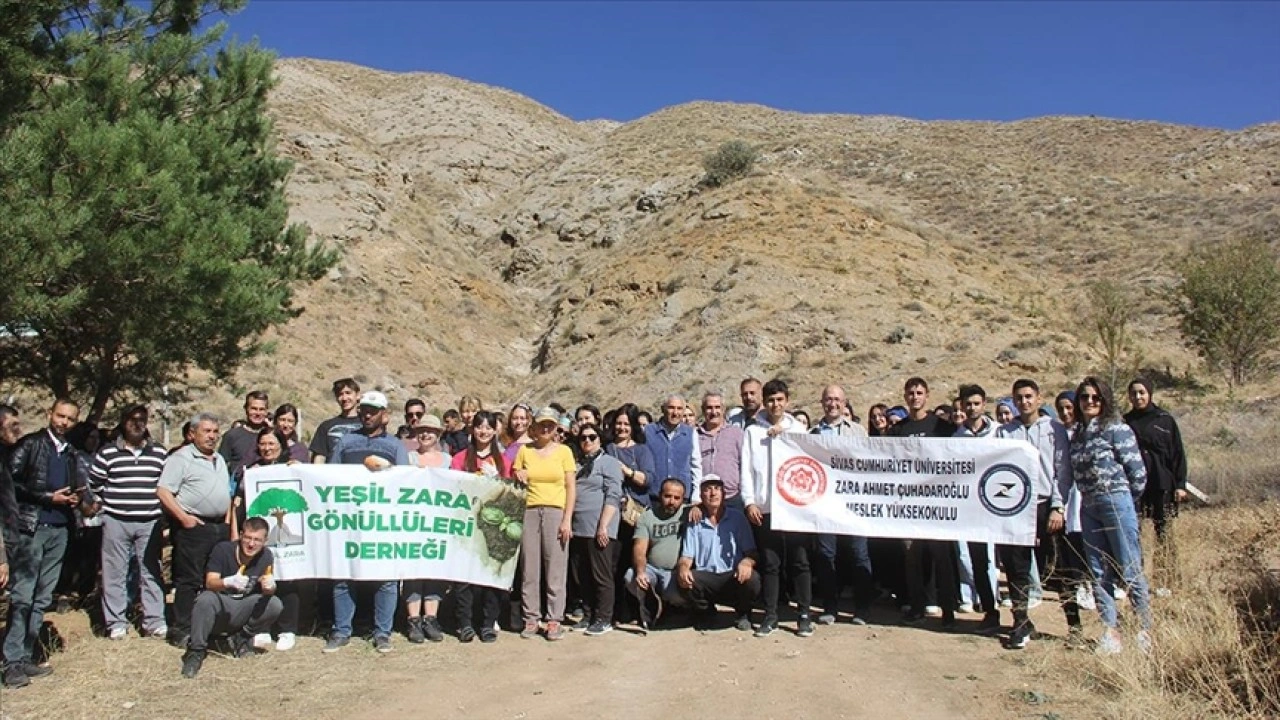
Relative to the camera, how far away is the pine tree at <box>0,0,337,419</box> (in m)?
6.73

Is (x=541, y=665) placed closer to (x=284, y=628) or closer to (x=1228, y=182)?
(x=284, y=628)

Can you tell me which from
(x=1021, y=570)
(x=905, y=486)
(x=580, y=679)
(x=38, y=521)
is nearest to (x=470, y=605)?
(x=580, y=679)

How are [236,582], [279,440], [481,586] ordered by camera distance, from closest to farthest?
[236,582]
[481,586]
[279,440]

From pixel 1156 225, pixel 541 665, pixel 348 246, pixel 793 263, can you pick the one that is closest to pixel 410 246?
pixel 348 246

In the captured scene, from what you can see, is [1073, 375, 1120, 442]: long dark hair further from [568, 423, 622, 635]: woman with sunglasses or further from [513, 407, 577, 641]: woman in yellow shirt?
[513, 407, 577, 641]: woman in yellow shirt

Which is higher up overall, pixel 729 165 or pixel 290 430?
pixel 729 165

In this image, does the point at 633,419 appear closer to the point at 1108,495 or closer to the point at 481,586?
the point at 481,586

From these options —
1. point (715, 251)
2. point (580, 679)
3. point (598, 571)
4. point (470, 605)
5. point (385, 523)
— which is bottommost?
point (580, 679)

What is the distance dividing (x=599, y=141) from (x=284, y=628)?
51.4 m

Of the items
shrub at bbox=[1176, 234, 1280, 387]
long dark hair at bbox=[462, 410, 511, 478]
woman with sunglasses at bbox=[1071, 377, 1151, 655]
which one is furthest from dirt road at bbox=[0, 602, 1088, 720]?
shrub at bbox=[1176, 234, 1280, 387]

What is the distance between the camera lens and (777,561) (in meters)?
7.39

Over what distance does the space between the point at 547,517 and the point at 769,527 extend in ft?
6.06

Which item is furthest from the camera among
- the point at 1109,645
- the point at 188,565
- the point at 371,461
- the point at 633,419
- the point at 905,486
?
the point at 633,419

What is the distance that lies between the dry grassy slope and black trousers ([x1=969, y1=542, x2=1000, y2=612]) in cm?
1439
